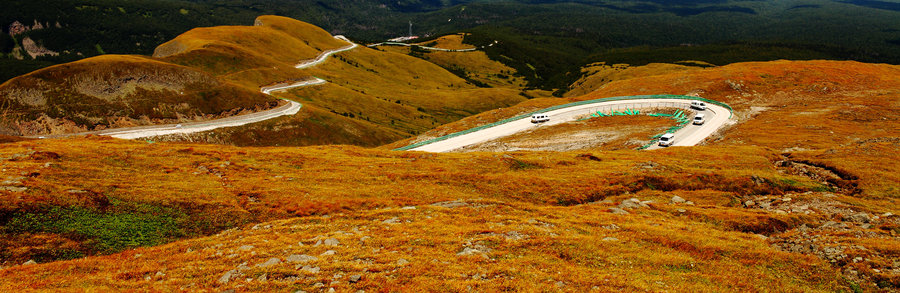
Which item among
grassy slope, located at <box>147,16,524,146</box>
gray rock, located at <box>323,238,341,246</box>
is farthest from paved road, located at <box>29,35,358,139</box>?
gray rock, located at <box>323,238,341,246</box>

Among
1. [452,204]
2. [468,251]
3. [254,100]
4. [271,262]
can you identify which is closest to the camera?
[271,262]

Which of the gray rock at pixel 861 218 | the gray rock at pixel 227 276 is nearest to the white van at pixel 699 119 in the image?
the gray rock at pixel 861 218

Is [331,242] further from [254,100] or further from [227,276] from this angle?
[254,100]

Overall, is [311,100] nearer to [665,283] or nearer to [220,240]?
[220,240]

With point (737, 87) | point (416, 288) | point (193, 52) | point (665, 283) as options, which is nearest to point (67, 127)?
point (193, 52)

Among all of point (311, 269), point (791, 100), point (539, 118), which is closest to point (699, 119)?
point (539, 118)

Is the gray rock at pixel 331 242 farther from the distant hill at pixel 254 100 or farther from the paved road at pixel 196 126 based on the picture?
the distant hill at pixel 254 100

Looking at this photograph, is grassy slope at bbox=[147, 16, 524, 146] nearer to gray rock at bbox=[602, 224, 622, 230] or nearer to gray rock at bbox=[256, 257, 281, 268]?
gray rock at bbox=[256, 257, 281, 268]
